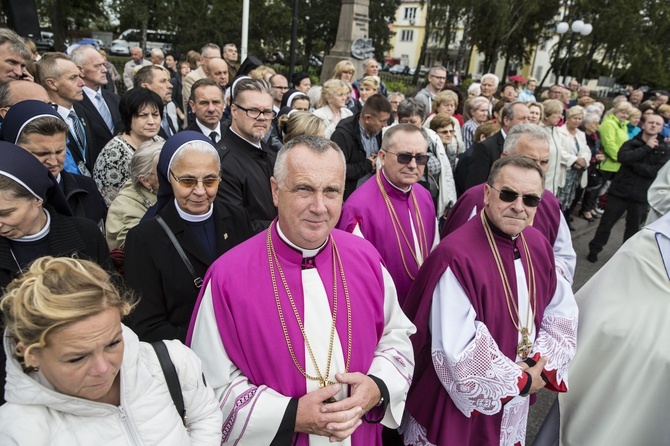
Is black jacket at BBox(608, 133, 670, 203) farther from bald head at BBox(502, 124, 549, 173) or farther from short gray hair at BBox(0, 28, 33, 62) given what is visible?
short gray hair at BBox(0, 28, 33, 62)

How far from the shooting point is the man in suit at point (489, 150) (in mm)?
5020

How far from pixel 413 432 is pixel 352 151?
291 cm

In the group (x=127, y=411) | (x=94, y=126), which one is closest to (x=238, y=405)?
(x=127, y=411)

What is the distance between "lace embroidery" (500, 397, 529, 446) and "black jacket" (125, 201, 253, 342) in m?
1.77

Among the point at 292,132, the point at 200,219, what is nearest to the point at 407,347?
the point at 200,219

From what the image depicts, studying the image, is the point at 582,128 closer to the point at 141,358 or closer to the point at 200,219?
the point at 200,219

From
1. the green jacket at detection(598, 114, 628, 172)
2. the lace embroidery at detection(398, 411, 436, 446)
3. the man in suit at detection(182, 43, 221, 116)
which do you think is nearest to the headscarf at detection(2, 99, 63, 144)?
the lace embroidery at detection(398, 411, 436, 446)

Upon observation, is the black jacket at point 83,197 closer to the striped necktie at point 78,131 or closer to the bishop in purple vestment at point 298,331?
the striped necktie at point 78,131

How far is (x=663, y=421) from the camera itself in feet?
8.64

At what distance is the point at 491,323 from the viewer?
8.04ft

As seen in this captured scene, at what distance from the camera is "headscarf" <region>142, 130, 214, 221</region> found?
250 cm

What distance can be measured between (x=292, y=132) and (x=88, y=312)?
299 cm

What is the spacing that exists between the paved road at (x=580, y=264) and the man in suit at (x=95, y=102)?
15.0 ft

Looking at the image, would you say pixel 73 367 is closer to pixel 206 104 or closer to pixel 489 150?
pixel 206 104
